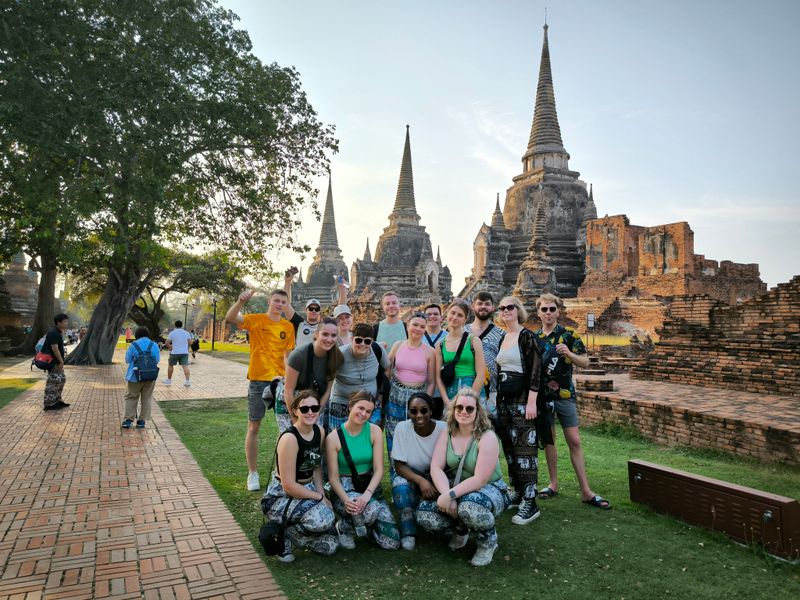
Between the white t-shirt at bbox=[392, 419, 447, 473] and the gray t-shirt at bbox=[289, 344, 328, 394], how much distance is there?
83 cm

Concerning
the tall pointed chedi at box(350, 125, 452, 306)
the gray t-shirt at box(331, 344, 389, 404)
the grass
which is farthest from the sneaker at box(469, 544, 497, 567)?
the tall pointed chedi at box(350, 125, 452, 306)

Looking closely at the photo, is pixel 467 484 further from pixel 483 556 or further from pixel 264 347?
pixel 264 347

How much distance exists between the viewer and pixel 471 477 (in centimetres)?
376

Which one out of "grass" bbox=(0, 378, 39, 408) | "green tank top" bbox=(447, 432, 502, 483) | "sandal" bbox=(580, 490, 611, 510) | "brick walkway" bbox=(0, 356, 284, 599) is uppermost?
"green tank top" bbox=(447, 432, 502, 483)

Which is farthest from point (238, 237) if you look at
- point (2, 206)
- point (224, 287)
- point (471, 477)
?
point (224, 287)

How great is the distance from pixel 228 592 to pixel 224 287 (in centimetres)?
3101

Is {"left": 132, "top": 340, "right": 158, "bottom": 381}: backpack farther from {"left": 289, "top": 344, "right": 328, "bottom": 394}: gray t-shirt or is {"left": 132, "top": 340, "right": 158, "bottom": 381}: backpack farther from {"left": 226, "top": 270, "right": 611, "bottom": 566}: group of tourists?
{"left": 289, "top": 344, "right": 328, "bottom": 394}: gray t-shirt

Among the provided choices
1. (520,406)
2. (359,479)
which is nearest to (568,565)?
(520,406)

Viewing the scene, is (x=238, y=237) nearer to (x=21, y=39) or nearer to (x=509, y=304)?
(x=21, y=39)

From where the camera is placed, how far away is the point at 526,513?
4.32 meters

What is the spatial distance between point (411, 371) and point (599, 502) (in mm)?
1965

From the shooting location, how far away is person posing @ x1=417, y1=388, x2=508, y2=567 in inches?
141

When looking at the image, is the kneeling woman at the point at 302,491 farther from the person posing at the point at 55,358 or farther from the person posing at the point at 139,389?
the person posing at the point at 55,358

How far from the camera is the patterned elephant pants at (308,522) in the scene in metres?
3.61
